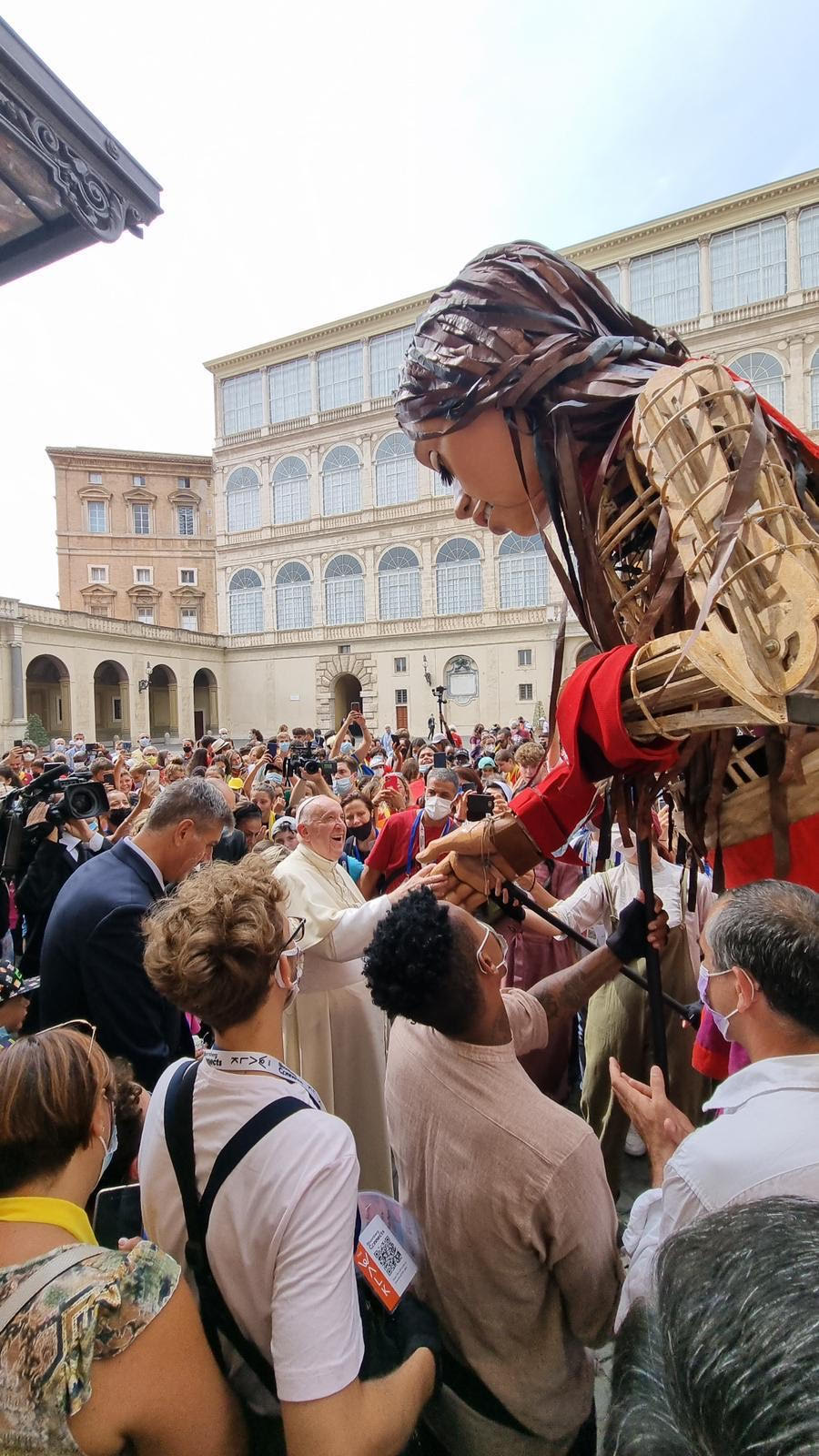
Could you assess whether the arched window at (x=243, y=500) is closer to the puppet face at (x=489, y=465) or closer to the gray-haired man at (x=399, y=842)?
the gray-haired man at (x=399, y=842)

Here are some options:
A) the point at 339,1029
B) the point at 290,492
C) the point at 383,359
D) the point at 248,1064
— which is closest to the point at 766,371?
the point at 383,359

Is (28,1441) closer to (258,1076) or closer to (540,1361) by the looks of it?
(258,1076)

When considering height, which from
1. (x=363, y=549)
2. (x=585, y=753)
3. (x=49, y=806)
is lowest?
(x=49, y=806)

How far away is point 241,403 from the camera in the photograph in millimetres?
41250

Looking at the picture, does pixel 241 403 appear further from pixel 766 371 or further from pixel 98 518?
pixel 766 371

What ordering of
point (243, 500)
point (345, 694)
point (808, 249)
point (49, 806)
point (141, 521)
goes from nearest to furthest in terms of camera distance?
point (49, 806), point (808, 249), point (345, 694), point (243, 500), point (141, 521)

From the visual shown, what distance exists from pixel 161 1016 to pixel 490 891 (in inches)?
69.2

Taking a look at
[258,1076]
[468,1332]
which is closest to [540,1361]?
[468,1332]

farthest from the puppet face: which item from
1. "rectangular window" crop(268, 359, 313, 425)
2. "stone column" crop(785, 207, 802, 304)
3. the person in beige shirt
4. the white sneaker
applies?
"rectangular window" crop(268, 359, 313, 425)

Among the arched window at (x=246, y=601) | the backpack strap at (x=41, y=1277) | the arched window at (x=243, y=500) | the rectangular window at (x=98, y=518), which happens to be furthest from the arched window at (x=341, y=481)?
the backpack strap at (x=41, y=1277)

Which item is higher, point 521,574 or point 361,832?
point 521,574

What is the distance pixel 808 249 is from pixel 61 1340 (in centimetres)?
3667

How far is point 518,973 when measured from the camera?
4.39 metres

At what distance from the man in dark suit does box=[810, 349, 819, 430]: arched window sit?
105 feet
